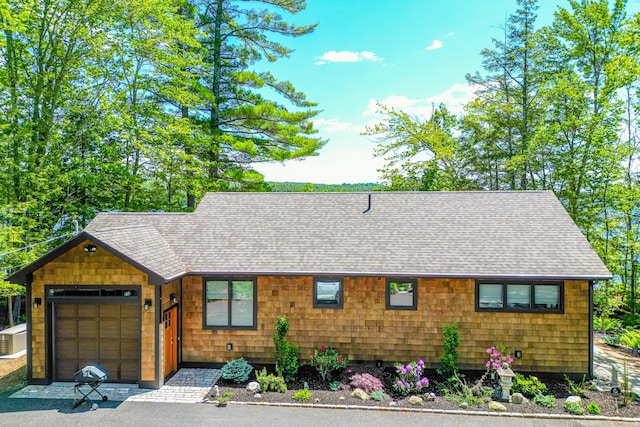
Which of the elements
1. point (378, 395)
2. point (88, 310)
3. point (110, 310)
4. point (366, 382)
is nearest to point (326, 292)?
point (366, 382)

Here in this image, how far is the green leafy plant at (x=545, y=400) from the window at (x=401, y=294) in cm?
292

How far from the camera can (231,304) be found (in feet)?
30.2

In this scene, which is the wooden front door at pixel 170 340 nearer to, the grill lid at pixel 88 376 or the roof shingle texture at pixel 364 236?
the roof shingle texture at pixel 364 236

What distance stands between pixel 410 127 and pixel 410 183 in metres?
3.30

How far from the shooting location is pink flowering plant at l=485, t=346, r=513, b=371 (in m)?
7.88

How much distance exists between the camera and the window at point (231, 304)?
919 cm

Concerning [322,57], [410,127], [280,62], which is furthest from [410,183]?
[280,62]

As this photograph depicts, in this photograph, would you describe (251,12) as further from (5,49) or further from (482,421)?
(482,421)

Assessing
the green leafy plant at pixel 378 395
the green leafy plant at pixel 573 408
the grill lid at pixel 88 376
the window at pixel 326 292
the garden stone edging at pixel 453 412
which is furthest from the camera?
the window at pixel 326 292

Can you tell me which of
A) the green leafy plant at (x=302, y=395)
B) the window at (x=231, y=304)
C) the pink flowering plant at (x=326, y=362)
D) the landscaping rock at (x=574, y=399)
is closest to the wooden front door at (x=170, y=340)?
the window at (x=231, y=304)

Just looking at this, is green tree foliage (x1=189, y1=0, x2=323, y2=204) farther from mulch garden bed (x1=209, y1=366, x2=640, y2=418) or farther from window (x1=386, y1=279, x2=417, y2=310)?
Result: mulch garden bed (x1=209, y1=366, x2=640, y2=418)

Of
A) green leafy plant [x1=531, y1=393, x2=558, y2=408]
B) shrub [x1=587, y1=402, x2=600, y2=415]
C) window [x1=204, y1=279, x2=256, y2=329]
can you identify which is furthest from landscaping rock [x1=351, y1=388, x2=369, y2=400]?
shrub [x1=587, y1=402, x2=600, y2=415]

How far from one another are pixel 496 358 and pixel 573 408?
5.48ft

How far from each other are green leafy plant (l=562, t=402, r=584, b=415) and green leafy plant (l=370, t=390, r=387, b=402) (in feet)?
11.1
